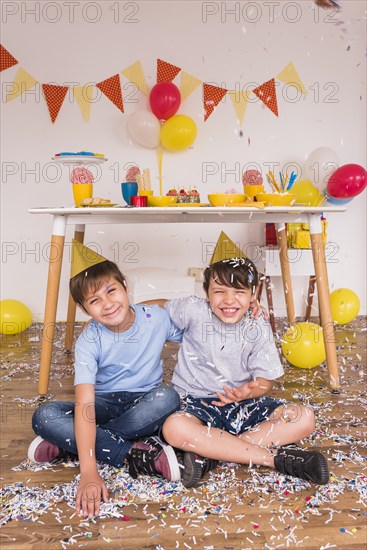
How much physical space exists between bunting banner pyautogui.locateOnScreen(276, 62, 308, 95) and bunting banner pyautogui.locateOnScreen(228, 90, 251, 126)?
0.73ft

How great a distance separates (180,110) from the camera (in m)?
3.19

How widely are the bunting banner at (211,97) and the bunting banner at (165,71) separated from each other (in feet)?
0.62

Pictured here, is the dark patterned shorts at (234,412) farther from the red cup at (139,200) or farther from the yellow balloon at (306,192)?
the yellow balloon at (306,192)

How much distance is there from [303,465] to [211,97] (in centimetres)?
244

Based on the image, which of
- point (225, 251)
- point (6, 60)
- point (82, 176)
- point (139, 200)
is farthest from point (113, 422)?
point (6, 60)

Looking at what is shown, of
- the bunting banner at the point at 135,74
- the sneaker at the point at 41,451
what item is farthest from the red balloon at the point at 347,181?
the sneaker at the point at 41,451

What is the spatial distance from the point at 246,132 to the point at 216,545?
2611 millimetres

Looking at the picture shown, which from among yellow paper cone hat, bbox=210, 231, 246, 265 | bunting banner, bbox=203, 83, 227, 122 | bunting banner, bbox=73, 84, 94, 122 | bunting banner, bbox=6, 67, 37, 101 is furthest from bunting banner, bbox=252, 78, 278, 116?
yellow paper cone hat, bbox=210, 231, 246, 265

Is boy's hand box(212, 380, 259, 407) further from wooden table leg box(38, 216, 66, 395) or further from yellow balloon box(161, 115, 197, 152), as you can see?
yellow balloon box(161, 115, 197, 152)

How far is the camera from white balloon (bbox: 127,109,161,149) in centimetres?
302

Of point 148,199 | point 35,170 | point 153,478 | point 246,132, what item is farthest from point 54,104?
point 153,478

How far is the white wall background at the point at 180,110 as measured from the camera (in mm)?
3109

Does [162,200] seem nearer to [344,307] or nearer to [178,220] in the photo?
[178,220]

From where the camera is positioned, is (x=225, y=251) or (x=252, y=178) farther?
(x=252, y=178)
